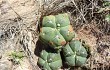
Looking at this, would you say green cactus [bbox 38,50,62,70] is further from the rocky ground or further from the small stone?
the small stone

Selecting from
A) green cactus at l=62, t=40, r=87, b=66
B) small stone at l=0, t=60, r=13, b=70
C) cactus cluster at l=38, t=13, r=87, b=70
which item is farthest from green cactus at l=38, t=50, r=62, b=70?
small stone at l=0, t=60, r=13, b=70

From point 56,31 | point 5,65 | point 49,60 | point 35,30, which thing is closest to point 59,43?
point 56,31

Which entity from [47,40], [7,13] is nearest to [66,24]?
[47,40]

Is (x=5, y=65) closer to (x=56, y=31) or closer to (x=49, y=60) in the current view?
(x=49, y=60)

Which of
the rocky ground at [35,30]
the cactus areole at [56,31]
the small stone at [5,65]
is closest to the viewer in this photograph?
the cactus areole at [56,31]

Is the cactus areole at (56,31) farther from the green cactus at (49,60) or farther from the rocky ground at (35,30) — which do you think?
the rocky ground at (35,30)

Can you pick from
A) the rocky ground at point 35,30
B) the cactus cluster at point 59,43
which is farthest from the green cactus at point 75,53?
the rocky ground at point 35,30
